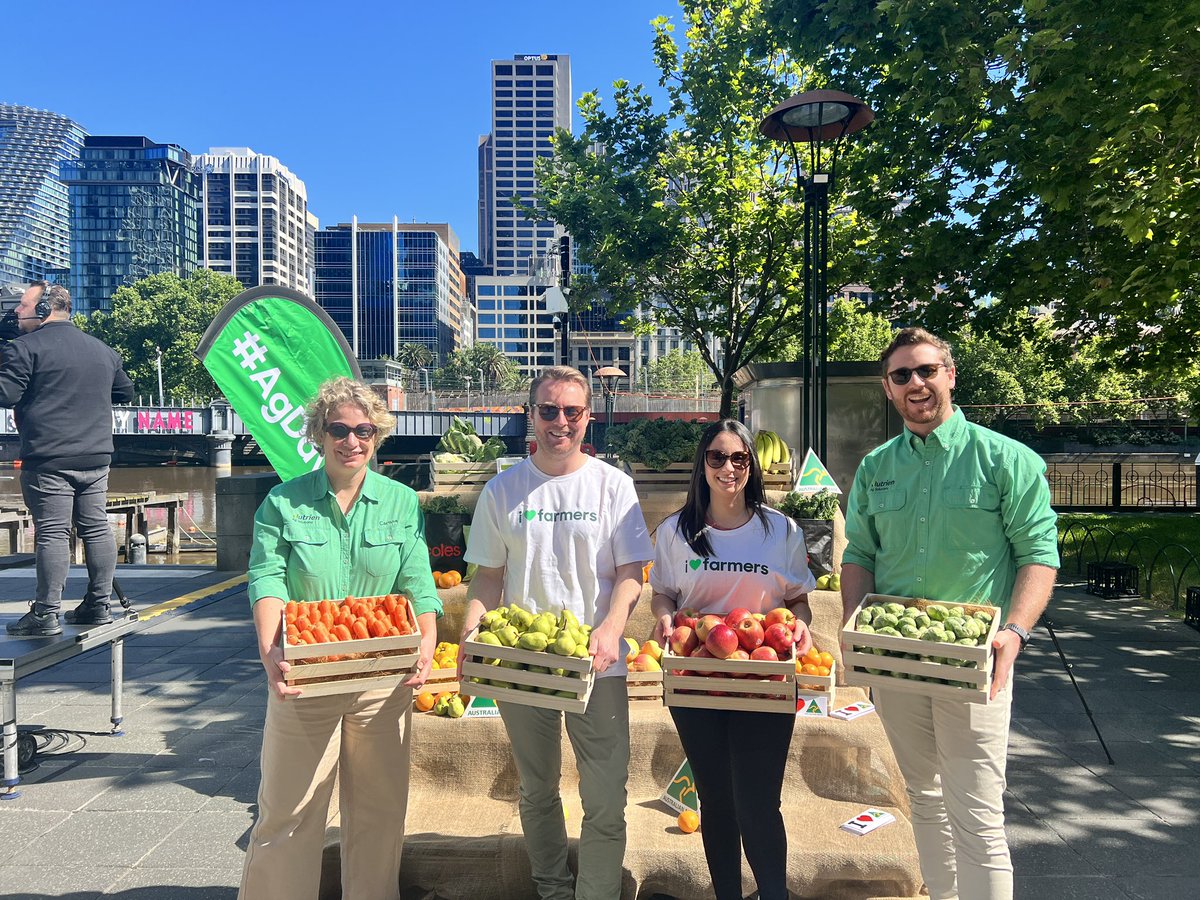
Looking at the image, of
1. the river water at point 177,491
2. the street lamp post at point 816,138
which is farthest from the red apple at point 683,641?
the river water at point 177,491

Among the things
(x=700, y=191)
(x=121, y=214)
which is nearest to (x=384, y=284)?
(x=121, y=214)

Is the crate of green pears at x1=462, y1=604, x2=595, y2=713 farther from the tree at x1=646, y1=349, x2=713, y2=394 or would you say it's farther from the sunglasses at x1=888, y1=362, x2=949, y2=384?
the tree at x1=646, y1=349, x2=713, y2=394

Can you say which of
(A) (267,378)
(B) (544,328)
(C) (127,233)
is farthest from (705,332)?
(C) (127,233)

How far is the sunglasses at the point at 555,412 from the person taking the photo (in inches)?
120

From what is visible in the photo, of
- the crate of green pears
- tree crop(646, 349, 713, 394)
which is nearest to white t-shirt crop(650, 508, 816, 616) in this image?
the crate of green pears

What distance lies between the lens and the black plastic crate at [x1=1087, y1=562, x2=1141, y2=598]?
11.0 m

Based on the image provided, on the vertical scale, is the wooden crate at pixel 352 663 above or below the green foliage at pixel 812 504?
below

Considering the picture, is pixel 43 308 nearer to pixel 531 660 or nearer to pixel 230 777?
pixel 230 777

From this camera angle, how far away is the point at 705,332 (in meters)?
17.4

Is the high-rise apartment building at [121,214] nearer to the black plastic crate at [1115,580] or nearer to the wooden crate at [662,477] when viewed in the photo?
the black plastic crate at [1115,580]

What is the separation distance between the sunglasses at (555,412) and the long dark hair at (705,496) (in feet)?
1.50

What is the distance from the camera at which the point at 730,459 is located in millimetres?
3074

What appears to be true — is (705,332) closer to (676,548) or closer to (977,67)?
(977,67)

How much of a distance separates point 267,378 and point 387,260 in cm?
16636
